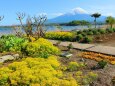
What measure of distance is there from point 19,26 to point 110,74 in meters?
14.5

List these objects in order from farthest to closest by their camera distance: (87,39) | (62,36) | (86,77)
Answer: (62,36) → (87,39) → (86,77)

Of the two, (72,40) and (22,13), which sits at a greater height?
(22,13)

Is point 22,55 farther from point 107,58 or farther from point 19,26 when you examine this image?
point 19,26

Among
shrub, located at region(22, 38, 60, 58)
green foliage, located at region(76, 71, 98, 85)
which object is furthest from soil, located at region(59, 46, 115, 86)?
shrub, located at region(22, 38, 60, 58)

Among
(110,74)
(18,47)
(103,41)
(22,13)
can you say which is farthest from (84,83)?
(22,13)

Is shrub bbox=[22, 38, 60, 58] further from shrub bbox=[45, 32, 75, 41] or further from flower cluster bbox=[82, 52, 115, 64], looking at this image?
shrub bbox=[45, 32, 75, 41]

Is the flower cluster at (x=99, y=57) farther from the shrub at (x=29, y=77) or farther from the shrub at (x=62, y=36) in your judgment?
the shrub at (x=62, y=36)

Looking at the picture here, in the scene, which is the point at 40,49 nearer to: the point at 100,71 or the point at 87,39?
the point at 100,71

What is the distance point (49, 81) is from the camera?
283 inches

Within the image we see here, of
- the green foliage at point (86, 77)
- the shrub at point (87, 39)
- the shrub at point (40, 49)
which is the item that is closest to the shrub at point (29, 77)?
the green foliage at point (86, 77)

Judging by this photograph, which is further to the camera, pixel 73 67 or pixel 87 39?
pixel 87 39

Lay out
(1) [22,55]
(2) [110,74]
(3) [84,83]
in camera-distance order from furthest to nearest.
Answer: (1) [22,55]
(2) [110,74]
(3) [84,83]

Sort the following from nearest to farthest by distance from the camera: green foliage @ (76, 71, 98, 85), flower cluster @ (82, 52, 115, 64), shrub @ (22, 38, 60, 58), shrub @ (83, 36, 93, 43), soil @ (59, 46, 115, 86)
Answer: green foliage @ (76, 71, 98, 85) < soil @ (59, 46, 115, 86) < shrub @ (22, 38, 60, 58) < flower cluster @ (82, 52, 115, 64) < shrub @ (83, 36, 93, 43)

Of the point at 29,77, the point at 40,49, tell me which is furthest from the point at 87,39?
the point at 29,77
